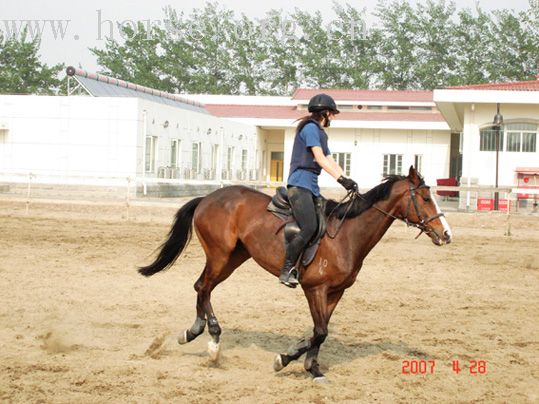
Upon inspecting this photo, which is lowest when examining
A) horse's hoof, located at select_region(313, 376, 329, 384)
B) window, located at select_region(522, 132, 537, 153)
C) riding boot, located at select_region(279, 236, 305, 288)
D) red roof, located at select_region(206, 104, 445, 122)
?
horse's hoof, located at select_region(313, 376, 329, 384)

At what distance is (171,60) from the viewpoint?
7575cm

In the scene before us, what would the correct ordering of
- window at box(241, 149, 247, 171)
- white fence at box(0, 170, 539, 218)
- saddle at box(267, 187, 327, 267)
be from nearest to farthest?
saddle at box(267, 187, 327, 267)
white fence at box(0, 170, 539, 218)
window at box(241, 149, 247, 171)

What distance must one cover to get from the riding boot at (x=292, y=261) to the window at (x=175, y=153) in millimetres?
28555

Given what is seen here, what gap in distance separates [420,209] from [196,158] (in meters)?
32.1

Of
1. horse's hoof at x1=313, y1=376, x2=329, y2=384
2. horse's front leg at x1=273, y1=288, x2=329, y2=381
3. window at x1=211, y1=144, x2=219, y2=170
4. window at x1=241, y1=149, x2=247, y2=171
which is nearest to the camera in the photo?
horse's hoof at x1=313, y1=376, x2=329, y2=384

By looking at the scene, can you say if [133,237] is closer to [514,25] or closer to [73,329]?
[73,329]

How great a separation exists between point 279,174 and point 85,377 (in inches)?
1874

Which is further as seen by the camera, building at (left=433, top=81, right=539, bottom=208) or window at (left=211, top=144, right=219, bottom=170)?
window at (left=211, top=144, right=219, bottom=170)

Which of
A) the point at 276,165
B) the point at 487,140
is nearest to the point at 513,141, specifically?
the point at 487,140

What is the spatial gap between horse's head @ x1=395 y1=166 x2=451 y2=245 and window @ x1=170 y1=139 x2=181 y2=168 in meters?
28.5

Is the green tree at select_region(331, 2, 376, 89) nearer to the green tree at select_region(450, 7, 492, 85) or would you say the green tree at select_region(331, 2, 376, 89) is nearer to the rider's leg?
the green tree at select_region(450, 7, 492, 85)

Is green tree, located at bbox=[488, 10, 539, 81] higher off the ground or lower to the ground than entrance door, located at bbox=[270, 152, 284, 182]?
higher

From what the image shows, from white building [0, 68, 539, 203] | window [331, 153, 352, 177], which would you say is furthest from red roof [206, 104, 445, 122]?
window [331, 153, 352, 177]

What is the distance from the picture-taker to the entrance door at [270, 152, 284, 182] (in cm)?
5338
